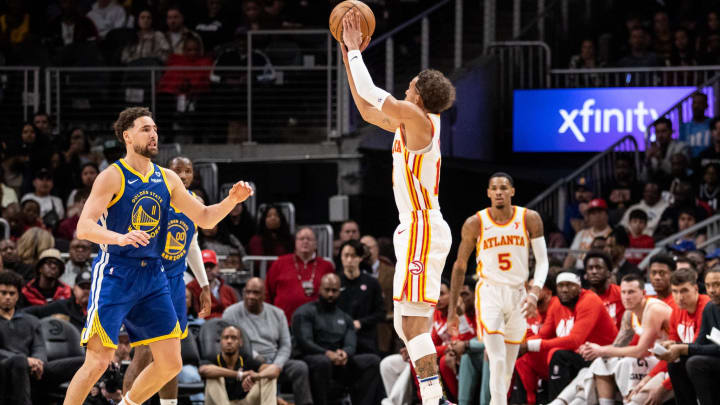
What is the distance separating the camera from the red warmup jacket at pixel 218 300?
1162 centimetres

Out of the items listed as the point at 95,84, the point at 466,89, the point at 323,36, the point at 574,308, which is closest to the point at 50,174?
the point at 95,84

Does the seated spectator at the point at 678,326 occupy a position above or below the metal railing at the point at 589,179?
below

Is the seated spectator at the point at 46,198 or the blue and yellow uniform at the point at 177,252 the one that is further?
the seated spectator at the point at 46,198

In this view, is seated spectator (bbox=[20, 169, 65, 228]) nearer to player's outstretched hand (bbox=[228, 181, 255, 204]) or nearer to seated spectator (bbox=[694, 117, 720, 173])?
player's outstretched hand (bbox=[228, 181, 255, 204])

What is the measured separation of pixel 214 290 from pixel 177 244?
3.64 m

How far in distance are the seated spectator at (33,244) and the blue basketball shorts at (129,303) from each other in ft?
18.9

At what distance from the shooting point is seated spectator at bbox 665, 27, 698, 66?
16.3 metres

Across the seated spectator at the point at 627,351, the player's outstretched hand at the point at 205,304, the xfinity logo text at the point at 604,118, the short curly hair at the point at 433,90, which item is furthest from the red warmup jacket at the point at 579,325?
the xfinity logo text at the point at 604,118

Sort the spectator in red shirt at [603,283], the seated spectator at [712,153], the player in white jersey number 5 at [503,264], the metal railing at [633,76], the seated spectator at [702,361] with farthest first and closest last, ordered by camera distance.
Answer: the metal railing at [633,76]
the seated spectator at [712,153]
the spectator in red shirt at [603,283]
the player in white jersey number 5 at [503,264]
the seated spectator at [702,361]

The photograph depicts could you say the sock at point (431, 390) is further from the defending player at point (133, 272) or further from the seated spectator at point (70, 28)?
the seated spectator at point (70, 28)

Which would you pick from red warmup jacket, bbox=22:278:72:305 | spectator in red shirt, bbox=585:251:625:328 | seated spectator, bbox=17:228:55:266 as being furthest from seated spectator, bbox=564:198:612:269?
seated spectator, bbox=17:228:55:266

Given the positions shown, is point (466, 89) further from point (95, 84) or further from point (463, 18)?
point (95, 84)

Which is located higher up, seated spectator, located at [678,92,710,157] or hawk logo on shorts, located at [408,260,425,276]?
seated spectator, located at [678,92,710,157]

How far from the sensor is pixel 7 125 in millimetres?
15852
